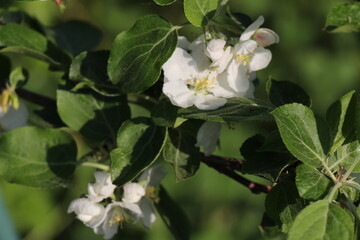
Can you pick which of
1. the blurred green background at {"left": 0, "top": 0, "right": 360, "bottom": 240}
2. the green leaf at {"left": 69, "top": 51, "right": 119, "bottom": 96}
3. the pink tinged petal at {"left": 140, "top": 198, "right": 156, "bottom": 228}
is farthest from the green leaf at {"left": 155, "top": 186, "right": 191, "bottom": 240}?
the blurred green background at {"left": 0, "top": 0, "right": 360, "bottom": 240}

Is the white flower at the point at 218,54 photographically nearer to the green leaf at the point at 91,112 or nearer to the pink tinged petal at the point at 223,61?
the pink tinged petal at the point at 223,61

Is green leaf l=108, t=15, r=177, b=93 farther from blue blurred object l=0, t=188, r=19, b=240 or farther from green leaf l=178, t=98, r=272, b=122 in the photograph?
blue blurred object l=0, t=188, r=19, b=240

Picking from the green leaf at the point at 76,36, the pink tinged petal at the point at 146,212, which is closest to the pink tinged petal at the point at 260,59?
the pink tinged petal at the point at 146,212

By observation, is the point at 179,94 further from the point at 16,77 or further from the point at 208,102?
the point at 16,77

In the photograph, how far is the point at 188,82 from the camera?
98 centimetres

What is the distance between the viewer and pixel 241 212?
103 inches

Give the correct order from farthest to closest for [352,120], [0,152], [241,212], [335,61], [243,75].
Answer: [335,61] < [241,212] < [0,152] < [243,75] < [352,120]

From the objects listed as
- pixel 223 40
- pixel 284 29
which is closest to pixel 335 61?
pixel 284 29

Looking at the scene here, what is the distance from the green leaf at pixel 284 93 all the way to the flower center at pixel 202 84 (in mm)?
112

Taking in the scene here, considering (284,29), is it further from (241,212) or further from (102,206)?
(102,206)

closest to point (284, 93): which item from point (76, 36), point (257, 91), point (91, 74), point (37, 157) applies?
point (91, 74)

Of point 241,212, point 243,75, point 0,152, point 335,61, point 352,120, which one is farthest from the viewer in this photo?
point 335,61

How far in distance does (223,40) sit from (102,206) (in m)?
0.34

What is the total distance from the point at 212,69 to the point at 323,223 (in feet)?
0.98
